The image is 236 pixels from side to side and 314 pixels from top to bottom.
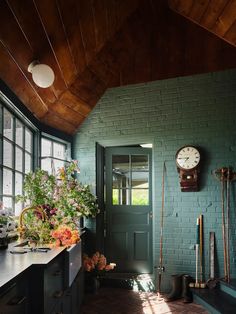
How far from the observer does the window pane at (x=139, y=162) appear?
4438mm

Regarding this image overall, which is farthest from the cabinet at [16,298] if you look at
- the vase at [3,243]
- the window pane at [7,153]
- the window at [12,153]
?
the window pane at [7,153]

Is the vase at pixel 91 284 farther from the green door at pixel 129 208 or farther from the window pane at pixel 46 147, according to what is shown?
the window pane at pixel 46 147

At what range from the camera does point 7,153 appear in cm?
304

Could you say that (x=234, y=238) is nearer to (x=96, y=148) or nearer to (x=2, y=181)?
(x=96, y=148)

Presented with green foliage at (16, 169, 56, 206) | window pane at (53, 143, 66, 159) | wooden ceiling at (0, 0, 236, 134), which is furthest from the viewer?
window pane at (53, 143, 66, 159)

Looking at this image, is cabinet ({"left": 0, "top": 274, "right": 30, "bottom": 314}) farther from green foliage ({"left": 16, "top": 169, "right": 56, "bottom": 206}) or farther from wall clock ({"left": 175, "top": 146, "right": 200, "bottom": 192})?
wall clock ({"left": 175, "top": 146, "right": 200, "bottom": 192})

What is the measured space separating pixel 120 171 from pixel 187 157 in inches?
40.7

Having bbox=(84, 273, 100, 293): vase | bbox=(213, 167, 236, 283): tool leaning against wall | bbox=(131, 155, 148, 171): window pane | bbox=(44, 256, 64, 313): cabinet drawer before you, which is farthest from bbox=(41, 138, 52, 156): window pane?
bbox=(213, 167, 236, 283): tool leaning against wall

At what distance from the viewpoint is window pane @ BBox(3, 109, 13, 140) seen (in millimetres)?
2944

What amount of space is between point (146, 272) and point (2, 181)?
2.44m

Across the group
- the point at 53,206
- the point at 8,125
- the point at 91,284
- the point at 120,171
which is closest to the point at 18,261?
the point at 53,206

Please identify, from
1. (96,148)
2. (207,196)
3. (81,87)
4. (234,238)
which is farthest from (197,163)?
(81,87)

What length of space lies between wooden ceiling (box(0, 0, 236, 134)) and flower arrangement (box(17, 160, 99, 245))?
83 centimetres

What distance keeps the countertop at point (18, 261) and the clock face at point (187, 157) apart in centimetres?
208
